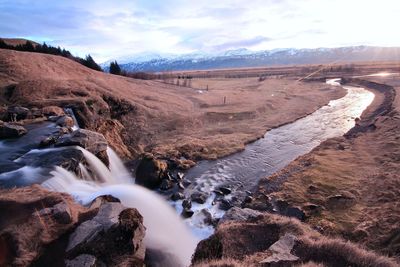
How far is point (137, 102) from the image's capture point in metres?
45.8

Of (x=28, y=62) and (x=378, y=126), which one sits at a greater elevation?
(x=28, y=62)

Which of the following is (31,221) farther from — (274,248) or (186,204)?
(186,204)

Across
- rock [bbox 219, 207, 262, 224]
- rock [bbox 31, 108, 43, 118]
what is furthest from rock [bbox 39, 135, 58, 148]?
rock [bbox 219, 207, 262, 224]

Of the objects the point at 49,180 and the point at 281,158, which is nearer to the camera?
the point at 49,180

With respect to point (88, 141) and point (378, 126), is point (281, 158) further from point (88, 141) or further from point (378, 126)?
point (88, 141)

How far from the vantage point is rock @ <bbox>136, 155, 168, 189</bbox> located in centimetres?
2506

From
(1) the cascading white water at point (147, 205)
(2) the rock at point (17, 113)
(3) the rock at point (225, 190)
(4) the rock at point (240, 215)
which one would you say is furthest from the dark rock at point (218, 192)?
(2) the rock at point (17, 113)

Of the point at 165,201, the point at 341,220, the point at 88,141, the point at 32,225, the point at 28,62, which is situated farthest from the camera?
the point at 28,62

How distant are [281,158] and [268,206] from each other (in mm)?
11597

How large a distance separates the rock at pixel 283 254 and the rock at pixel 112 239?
5.05m

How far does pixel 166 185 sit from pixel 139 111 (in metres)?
18.9

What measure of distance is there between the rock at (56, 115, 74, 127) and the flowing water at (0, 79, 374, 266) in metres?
0.66

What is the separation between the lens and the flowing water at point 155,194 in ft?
57.5

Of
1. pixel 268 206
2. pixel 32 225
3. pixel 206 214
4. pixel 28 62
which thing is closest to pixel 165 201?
pixel 206 214
